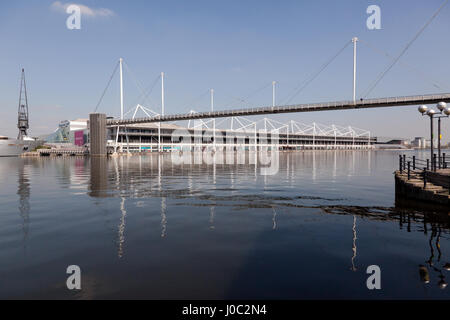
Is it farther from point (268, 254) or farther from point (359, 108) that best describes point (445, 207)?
point (359, 108)

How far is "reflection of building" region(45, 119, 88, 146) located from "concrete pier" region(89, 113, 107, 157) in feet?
145

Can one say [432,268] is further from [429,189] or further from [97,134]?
[97,134]

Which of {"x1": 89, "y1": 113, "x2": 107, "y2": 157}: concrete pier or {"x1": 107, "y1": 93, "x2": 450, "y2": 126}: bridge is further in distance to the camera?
{"x1": 89, "y1": 113, "x2": 107, "y2": 157}: concrete pier

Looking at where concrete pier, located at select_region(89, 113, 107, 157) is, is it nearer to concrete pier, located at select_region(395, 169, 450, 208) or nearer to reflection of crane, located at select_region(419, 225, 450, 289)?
concrete pier, located at select_region(395, 169, 450, 208)

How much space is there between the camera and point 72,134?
168375 mm

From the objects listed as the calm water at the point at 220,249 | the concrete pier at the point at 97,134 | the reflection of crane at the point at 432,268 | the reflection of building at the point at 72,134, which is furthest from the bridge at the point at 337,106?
the reflection of crane at the point at 432,268

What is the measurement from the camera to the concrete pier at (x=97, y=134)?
115188 mm

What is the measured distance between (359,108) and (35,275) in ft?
293

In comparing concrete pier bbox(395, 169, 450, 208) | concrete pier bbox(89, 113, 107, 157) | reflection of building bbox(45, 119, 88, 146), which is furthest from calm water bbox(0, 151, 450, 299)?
reflection of building bbox(45, 119, 88, 146)

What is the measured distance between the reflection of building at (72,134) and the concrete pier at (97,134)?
44.3 metres

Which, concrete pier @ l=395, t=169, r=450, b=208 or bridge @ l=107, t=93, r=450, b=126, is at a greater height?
bridge @ l=107, t=93, r=450, b=126

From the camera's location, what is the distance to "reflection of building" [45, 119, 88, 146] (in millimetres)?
158400

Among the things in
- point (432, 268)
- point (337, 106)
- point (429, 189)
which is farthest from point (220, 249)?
point (337, 106)

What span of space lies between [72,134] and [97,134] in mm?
64199
